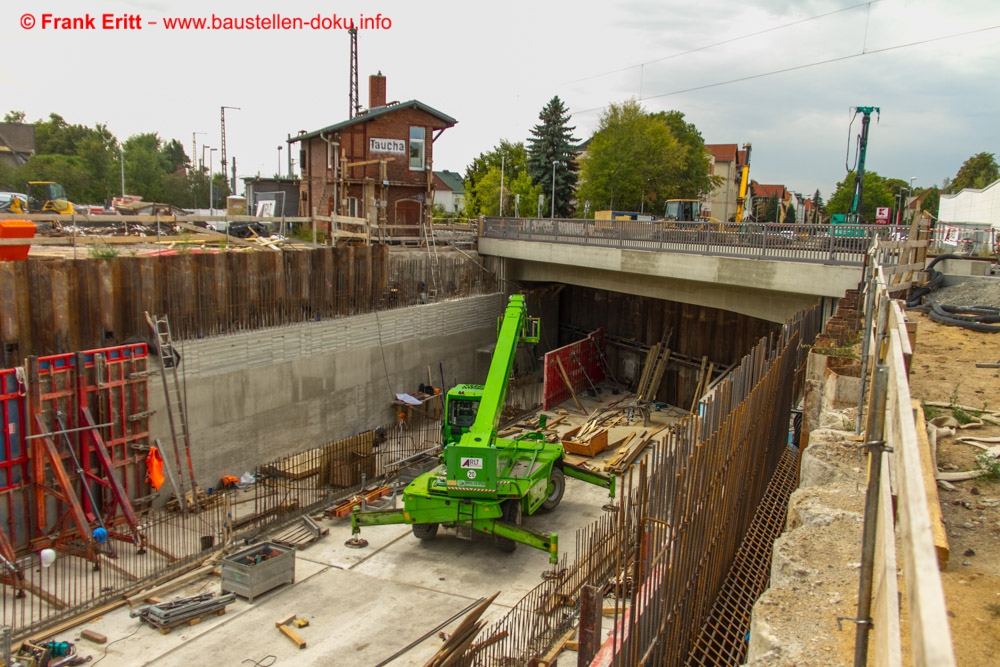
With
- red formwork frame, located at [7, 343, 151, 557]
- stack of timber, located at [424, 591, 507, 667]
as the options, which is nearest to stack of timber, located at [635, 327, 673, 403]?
red formwork frame, located at [7, 343, 151, 557]

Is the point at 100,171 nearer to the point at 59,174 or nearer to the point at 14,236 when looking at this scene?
the point at 59,174

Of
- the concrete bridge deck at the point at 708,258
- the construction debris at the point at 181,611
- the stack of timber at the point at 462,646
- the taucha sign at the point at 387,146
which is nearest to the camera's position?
the stack of timber at the point at 462,646

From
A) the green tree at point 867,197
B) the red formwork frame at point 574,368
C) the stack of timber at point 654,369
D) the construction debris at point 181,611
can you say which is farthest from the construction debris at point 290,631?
the green tree at point 867,197

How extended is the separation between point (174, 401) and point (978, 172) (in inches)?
3820

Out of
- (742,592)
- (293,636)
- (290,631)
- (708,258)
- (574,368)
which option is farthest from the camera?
(574,368)

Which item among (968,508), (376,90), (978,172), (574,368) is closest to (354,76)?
(376,90)

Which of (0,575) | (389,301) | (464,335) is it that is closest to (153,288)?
(0,575)

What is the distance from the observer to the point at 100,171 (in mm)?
59281

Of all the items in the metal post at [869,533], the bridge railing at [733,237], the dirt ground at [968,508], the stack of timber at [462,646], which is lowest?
the stack of timber at [462,646]

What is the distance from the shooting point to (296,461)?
1803cm

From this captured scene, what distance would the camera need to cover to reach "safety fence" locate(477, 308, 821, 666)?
19.4ft

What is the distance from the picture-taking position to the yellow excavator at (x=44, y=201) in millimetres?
24586

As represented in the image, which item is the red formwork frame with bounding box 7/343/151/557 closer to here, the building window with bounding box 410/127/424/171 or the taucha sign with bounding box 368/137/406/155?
the taucha sign with bounding box 368/137/406/155

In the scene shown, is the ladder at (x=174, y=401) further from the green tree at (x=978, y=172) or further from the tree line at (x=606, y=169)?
the green tree at (x=978, y=172)
